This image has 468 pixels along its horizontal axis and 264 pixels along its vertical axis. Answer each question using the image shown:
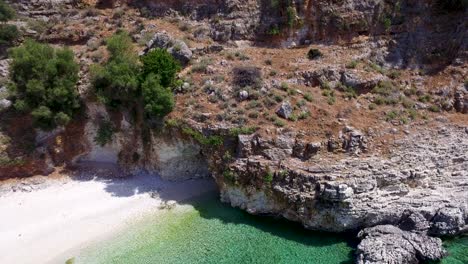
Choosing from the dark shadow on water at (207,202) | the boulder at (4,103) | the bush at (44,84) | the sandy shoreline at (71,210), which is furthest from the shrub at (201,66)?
the boulder at (4,103)

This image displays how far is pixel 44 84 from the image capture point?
27484 millimetres

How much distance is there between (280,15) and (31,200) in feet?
82.2

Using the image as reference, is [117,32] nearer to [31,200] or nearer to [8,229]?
[31,200]

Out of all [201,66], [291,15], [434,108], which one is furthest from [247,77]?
[434,108]

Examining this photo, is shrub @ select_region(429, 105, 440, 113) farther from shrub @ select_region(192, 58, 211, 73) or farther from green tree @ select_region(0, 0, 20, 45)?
green tree @ select_region(0, 0, 20, 45)

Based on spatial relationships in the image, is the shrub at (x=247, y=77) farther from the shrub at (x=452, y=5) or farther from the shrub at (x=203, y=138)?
the shrub at (x=452, y=5)

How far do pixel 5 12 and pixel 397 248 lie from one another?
36692mm

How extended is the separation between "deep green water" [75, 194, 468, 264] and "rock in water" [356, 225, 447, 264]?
97cm

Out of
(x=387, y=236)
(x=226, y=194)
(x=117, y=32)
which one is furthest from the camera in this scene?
(x=117, y=32)

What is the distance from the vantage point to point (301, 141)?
25109 mm

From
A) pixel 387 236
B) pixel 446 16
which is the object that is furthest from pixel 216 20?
pixel 387 236

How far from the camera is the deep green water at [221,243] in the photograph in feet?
72.5

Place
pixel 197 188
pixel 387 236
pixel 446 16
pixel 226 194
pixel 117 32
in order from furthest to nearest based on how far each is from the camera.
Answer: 1. pixel 117 32
2. pixel 446 16
3. pixel 197 188
4. pixel 226 194
5. pixel 387 236

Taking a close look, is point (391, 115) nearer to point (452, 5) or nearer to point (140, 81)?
point (452, 5)
